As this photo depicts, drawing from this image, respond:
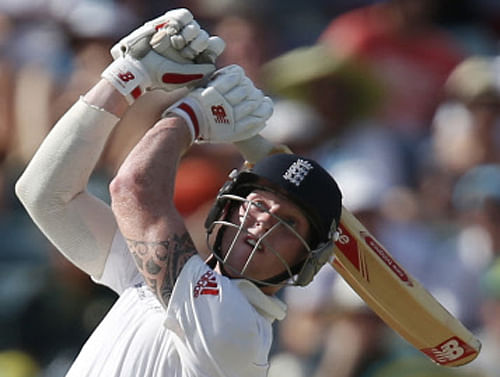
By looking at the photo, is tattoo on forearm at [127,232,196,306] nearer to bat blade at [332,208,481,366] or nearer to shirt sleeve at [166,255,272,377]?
shirt sleeve at [166,255,272,377]

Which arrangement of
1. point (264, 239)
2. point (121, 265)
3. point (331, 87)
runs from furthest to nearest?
point (331, 87) < point (121, 265) < point (264, 239)

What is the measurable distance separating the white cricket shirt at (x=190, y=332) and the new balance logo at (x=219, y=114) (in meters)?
0.44

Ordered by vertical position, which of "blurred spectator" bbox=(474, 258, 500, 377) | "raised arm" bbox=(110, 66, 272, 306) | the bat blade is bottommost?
"blurred spectator" bbox=(474, 258, 500, 377)

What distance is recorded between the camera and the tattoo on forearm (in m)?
2.46

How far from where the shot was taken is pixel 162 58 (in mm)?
2795

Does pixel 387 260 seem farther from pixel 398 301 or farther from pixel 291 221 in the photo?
pixel 291 221

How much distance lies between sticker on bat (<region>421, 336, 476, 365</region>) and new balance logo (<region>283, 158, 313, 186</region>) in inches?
29.8

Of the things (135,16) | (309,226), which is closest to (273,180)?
(309,226)

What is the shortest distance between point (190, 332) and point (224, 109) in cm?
65

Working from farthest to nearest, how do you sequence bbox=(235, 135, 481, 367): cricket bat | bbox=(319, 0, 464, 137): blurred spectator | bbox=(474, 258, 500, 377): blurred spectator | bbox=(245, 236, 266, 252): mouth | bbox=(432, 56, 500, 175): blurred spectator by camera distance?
bbox=(319, 0, 464, 137): blurred spectator → bbox=(432, 56, 500, 175): blurred spectator → bbox=(474, 258, 500, 377): blurred spectator → bbox=(235, 135, 481, 367): cricket bat → bbox=(245, 236, 266, 252): mouth

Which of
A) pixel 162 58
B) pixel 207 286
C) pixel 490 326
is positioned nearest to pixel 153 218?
pixel 207 286

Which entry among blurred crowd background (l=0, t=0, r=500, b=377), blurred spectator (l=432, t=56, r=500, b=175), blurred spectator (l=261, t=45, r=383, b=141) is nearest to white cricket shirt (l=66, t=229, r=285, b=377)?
blurred crowd background (l=0, t=0, r=500, b=377)

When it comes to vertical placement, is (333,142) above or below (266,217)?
below

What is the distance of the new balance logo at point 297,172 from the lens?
8.68 feet
